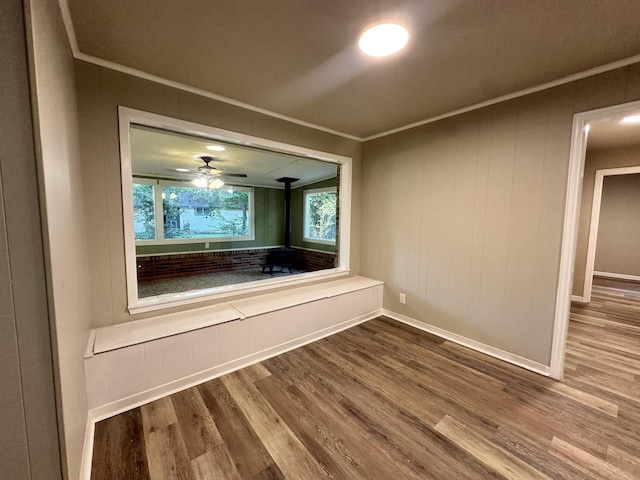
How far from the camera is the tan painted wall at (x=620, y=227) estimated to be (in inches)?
212

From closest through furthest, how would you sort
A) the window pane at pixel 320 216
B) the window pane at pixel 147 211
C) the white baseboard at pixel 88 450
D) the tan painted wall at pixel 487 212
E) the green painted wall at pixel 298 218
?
the white baseboard at pixel 88 450 < the tan painted wall at pixel 487 212 < the window pane at pixel 147 211 < the window pane at pixel 320 216 < the green painted wall at pixel 298 218

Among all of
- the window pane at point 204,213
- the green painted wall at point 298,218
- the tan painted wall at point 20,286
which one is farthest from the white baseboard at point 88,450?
the green painted wall at point 298,218

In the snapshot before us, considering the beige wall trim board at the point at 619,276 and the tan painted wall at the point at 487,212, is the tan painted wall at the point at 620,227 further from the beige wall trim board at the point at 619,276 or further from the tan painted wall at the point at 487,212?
the tan painted wall at the point at 487,212

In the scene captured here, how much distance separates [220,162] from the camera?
15.6ft

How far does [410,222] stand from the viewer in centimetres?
320

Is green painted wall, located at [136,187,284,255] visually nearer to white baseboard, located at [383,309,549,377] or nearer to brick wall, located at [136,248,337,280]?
brick wall, located at [136,248,337,280]

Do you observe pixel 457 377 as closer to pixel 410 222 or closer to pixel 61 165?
pixel 410 222

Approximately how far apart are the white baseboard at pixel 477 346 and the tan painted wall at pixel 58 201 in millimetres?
3054

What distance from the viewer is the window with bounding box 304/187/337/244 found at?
5.98 meters

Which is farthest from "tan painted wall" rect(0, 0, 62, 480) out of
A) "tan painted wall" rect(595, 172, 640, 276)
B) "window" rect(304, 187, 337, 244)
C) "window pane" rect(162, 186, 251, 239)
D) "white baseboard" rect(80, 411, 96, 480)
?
"tan painted wall" rect(595, 172, 640, 276)

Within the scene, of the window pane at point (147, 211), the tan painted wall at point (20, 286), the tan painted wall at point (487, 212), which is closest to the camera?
the tan painted wall at point (20, 286)

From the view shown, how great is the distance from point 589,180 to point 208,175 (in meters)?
6.44

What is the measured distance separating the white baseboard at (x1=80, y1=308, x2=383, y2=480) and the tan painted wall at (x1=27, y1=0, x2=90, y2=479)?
0.24m

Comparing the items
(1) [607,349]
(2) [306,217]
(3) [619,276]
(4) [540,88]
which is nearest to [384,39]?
(4) [540,88]
